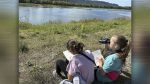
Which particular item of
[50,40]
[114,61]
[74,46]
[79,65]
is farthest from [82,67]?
[50,40]

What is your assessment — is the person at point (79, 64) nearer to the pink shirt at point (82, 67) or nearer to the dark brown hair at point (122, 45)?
the pink shirt at point (82, 67)

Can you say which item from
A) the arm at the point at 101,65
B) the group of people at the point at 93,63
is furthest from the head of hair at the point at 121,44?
the arm at the point at 101,65

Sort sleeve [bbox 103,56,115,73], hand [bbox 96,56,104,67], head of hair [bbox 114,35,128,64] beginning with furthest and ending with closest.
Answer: hand [bbox 96,56,104,67], sleeve [bbox 103,56,115,73], head of hair [bbox 114,35,128,64]

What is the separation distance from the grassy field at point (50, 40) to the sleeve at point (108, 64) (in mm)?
323

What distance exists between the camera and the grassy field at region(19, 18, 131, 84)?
10.7ft

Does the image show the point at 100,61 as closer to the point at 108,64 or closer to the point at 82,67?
the point at 108,64

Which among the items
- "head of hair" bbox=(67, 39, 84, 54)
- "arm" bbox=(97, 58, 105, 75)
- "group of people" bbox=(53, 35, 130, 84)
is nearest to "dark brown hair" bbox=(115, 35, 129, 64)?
"group of people" bbox=(53, 35, 130, 84)

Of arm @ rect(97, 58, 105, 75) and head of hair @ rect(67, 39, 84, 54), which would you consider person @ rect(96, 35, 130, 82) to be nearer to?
arm @ rect(97, 58, 105, 75)

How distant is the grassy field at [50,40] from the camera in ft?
10.7

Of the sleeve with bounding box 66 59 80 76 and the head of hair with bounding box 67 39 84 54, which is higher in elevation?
the head of hair with bounding box 67 39 84 54

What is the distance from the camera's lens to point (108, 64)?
3.06 metres

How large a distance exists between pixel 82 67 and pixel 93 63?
0.44 ft

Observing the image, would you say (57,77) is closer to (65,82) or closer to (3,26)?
(65,82)

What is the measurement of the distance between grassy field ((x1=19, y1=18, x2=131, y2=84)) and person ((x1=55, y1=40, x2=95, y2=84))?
317 mm
